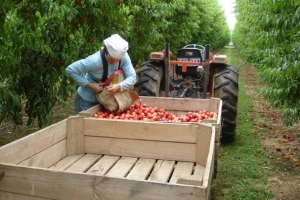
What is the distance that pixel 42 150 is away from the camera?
340 centimetres

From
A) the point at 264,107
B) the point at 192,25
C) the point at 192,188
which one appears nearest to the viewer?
the point at 192,188

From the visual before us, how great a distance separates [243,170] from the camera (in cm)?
538

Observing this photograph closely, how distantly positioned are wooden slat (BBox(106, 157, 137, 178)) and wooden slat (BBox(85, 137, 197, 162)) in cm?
7

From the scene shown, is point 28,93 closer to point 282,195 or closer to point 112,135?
point 112,135

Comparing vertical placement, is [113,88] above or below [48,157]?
above

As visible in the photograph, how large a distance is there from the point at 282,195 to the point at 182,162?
1545 millimetres

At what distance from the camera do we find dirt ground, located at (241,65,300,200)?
4.84 metres

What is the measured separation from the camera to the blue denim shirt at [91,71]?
4.35 metres

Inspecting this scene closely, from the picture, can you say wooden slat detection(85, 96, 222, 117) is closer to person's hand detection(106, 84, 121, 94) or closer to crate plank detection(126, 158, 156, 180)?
person's hand detection(106, 84, 121, 94)

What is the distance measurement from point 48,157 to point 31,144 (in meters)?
0.34

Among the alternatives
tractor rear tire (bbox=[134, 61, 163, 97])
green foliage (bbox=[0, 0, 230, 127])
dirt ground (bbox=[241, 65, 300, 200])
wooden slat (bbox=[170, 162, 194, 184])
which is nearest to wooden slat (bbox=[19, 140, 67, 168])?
green foliage (bbox=[0, 0, 230, 127])

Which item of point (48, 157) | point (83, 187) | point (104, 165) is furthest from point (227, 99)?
point (83, 187)

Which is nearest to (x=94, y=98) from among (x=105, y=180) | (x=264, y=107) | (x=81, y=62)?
(x=81, y=62)

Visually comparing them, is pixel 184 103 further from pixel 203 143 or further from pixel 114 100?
pixel 203 143
